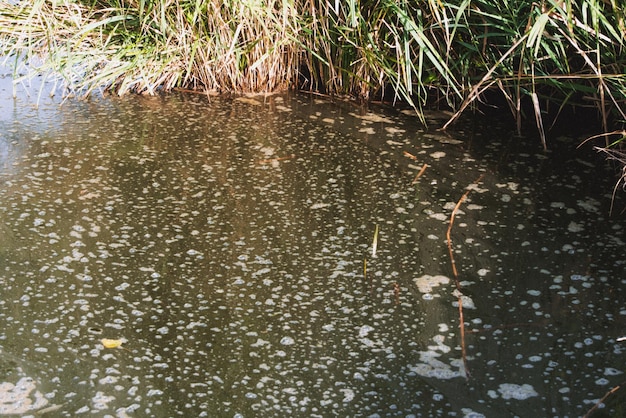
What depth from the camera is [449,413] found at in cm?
133

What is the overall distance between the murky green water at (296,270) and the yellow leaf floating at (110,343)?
0.05ft

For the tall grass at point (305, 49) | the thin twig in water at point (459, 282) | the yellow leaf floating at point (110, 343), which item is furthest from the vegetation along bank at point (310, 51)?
the yellow leaf floating at point (110, 343)

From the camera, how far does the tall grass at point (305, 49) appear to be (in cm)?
234

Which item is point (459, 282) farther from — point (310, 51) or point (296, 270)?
point (310, 51)

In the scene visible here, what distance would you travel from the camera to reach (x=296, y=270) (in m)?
1.76

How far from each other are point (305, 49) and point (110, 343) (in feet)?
4.79

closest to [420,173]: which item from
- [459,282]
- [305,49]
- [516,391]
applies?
[459,282]

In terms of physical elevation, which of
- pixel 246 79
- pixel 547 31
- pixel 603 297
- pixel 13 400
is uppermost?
pixel 547 31

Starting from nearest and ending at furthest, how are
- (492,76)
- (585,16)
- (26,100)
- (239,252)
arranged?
(239,252) → (585,16) → (492,76) → (26,100)

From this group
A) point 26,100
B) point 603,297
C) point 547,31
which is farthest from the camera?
point 26,100

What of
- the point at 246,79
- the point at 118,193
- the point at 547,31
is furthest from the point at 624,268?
the point at 246,79

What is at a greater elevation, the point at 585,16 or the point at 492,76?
the point at 585,16

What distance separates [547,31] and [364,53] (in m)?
0.57

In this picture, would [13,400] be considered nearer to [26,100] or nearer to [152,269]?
[152,269]
